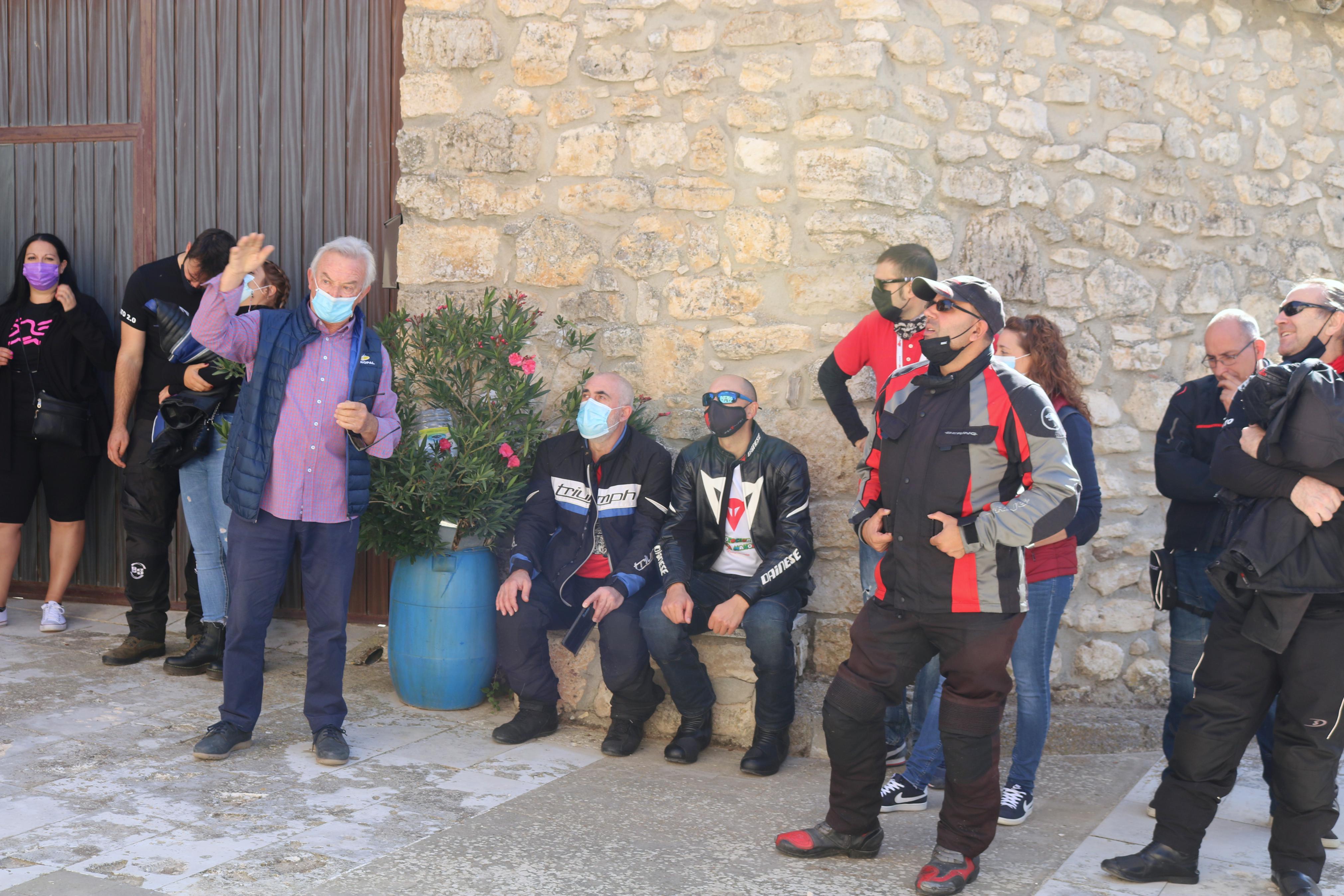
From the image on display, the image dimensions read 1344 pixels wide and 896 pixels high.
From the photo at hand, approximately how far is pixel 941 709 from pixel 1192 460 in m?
1.36

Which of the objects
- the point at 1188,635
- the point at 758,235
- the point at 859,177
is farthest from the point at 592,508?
the point at 1188,635

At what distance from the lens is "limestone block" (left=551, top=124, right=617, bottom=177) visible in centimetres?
521

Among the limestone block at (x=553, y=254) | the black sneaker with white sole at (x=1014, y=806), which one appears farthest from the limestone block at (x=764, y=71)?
the black sneaker with white sole at (x=1014, y=806)

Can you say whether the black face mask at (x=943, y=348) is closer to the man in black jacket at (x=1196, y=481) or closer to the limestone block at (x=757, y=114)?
the man in black jacket at (x=1196, y=481)

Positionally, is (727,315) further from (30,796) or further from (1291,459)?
(30,796)

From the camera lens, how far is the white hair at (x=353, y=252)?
4.23 m

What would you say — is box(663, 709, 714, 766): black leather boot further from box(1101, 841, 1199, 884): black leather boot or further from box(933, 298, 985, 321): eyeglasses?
box(933, 298, 985, 321): eyeglasses

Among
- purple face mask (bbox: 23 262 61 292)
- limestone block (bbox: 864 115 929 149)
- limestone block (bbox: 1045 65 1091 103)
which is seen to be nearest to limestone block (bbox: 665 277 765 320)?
limestone block (bbox: 864 115 929 149)

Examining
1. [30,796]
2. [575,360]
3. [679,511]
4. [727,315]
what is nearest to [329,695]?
[30,796]

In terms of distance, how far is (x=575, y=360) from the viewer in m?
5.35

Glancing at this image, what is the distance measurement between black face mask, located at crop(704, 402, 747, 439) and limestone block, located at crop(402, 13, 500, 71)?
2045mm

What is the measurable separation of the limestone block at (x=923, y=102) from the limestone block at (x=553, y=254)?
1.46 m

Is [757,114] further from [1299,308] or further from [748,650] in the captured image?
[1299,308]

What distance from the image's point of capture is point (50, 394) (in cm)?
587
